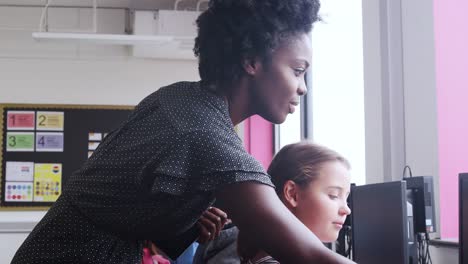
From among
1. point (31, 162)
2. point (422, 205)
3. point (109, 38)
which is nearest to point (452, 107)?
point (422, 205)

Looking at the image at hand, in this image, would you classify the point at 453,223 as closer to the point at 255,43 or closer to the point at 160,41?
the point at 255,43

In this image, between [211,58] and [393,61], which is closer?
[211,58]

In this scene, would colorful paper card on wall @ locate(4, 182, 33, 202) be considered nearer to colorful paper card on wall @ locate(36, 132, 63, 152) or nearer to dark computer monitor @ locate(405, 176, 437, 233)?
colorful paper card on wall @ locate(36, 132, 63, 152)

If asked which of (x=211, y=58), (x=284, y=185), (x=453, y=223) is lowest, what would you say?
(x=453, y=223)

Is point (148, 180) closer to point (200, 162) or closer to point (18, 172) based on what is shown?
point (200, 162)

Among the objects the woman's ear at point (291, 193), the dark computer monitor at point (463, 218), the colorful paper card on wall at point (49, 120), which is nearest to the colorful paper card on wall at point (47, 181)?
the colorful paper card on wall at point (49, 120)

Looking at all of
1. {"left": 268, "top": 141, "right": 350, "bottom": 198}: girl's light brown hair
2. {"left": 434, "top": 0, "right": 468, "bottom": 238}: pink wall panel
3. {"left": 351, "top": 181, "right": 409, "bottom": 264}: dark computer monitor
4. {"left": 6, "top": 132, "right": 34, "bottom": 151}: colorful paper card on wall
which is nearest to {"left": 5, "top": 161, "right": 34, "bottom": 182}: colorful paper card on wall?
{"left": 6, "top": 132, "right": 34, "bottom": 151}: colorful paper card on wall

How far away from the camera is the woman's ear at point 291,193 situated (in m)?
2.01

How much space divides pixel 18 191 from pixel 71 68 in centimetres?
123

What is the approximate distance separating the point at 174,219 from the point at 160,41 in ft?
14.8

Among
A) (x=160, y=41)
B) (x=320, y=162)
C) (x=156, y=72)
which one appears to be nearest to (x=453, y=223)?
(x=320, y=162)

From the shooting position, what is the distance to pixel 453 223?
119 inches

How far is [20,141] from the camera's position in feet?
20.4

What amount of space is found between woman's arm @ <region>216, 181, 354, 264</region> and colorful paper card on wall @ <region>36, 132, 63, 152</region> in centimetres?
553
